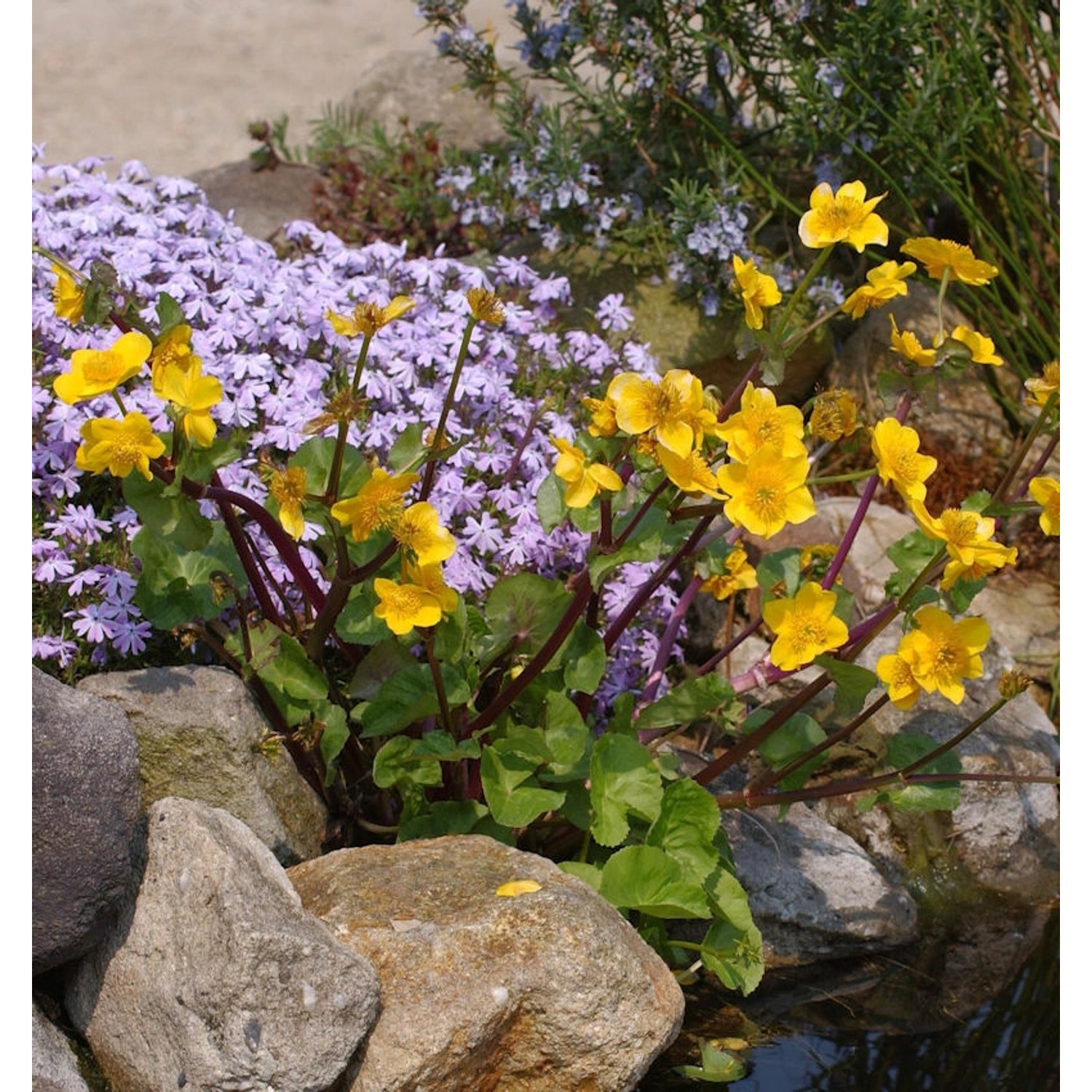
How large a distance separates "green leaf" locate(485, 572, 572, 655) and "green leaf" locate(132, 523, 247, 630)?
49 cm

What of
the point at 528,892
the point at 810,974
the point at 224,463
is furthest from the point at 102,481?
the point at 810,974

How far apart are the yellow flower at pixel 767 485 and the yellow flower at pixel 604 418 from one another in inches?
7.3

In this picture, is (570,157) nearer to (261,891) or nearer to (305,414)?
(305,414)

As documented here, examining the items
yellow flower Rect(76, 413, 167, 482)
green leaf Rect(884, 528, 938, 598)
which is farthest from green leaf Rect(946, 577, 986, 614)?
yellow flower Rect(76, 413, 167, 482)

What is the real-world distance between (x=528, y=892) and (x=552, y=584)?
20.4 inches

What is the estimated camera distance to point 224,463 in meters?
2.34

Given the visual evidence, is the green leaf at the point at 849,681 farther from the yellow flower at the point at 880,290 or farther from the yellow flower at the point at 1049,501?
the yellow flower at the point at 880,290

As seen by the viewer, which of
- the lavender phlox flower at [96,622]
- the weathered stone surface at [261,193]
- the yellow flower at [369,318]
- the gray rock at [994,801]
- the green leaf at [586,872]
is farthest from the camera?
the weathered stone surface at [261,193]

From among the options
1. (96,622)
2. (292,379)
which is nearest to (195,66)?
(292,379)

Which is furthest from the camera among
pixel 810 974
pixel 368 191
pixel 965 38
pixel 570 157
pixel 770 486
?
pixel 368 191

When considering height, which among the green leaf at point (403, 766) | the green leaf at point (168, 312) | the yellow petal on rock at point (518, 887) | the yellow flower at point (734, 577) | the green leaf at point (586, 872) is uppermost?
the green leaf at point (168, 312)

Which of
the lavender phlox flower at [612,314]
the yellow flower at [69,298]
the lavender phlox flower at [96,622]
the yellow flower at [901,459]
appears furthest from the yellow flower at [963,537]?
the lavender phlox flower at [612,314]

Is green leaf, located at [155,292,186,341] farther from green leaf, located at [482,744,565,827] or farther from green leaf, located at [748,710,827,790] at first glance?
green leaf, located at [748,710,827,790]

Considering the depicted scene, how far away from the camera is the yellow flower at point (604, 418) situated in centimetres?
232
